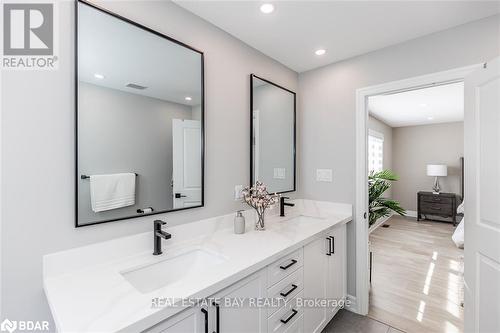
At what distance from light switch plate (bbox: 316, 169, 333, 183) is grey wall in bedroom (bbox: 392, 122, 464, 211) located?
5200mm

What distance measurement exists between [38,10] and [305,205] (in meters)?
2.48

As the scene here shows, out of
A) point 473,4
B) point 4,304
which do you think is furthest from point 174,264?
point 473,4

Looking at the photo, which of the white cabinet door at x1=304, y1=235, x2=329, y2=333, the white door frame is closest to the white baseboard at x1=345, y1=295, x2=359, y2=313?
the white door frame

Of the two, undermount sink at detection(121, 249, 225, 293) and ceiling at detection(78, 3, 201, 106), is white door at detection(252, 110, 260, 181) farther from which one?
undermount sink at detection(121, 249, 225, 293)

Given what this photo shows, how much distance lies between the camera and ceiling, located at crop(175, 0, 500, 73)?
5.16ft

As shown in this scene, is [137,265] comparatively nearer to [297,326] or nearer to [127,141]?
[127,141]

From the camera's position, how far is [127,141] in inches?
52.9

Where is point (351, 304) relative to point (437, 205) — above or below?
below

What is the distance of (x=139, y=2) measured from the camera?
1396 millimetres

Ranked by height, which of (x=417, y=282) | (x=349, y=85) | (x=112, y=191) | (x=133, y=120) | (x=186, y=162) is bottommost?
(x=417, y=282)

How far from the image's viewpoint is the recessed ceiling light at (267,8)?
1.57 m

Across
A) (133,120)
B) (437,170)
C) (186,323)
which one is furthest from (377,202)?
(437,170)

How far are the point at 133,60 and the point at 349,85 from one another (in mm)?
1907

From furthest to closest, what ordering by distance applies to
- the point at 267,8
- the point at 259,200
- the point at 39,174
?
the point at 259,200 < the point at 267,8 < the point at 39,174
